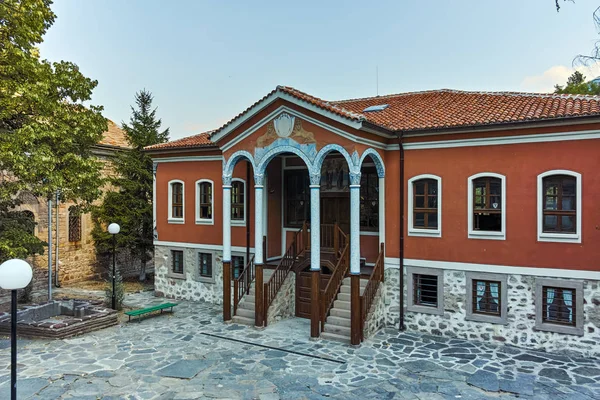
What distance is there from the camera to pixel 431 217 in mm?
11992

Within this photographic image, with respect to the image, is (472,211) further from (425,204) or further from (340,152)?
(340,152)

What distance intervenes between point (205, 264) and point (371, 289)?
708 centimetres

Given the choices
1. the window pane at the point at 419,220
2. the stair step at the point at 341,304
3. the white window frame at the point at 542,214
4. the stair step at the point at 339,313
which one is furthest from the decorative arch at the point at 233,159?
the white window frame at the point at 542,214

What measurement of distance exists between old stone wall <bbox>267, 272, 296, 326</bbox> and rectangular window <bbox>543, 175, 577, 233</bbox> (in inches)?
291

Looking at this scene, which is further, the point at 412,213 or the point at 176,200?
the point at 176,200

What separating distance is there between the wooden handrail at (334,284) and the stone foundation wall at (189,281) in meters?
5.14

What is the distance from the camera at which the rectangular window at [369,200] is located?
13229 millimetres

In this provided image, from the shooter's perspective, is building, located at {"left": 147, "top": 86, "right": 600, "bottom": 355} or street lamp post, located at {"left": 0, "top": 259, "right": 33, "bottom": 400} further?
building, located at {"left": 147, "top": 86, "right": 600, "bottom": 355}

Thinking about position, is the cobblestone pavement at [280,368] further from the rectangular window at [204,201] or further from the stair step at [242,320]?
the rectangular window at [204,201]

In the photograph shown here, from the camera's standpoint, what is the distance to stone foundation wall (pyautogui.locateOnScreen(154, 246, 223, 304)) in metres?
15.5

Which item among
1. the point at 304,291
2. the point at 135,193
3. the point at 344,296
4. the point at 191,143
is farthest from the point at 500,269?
the point at 135,193

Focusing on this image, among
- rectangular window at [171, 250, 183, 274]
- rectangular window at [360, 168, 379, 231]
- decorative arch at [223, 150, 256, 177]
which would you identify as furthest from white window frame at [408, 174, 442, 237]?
rectangular window at [171, 250, 183, 274]

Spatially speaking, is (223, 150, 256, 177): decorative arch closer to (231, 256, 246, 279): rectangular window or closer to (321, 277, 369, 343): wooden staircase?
(231, 256, 246, 279): rectangular window

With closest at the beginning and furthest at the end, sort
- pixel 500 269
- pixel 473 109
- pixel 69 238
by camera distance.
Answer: pixel 500 269 → pixel 473 109 → pixel 69 238
